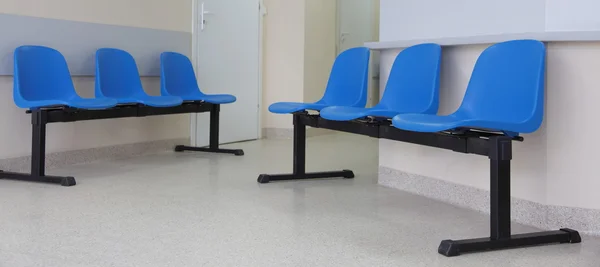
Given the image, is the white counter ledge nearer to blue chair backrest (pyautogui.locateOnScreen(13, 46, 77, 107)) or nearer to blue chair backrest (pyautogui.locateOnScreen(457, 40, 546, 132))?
blue chair backrest (pyautogui.locateOnScreen(457, 40, 546, 132))

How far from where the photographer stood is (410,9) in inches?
149

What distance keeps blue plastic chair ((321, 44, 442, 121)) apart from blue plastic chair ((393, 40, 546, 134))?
0.30 m

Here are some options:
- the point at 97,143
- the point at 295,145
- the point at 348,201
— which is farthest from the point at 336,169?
the point at 97,143

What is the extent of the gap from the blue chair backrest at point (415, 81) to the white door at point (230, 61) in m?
2.53

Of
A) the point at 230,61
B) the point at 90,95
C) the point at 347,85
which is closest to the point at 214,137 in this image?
the point at 230,61

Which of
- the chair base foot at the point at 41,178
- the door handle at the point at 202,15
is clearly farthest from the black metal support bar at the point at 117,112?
the door handle at the point at 202,15

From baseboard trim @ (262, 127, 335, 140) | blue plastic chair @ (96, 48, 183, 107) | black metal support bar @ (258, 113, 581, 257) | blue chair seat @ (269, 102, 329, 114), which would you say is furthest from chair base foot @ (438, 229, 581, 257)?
baseboard trim @ (262, 127, 335, 140)

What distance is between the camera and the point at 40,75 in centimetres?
422

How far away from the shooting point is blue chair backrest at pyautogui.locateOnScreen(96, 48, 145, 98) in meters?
4.67

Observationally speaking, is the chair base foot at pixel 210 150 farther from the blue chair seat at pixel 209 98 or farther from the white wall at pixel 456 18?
the white wall at pixel 456 18

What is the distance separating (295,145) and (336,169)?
0.58 m

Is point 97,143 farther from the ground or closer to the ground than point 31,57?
closer to the ground

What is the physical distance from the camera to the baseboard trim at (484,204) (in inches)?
109

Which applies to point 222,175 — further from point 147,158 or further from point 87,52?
point 87,52
